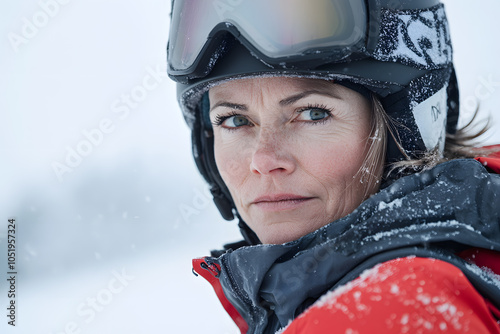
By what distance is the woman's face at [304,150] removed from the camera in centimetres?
164

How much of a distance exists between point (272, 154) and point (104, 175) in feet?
22.7

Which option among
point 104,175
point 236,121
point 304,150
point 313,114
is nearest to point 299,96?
point 313,114

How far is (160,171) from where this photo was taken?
8516 mm

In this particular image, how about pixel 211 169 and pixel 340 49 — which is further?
pixel 211 169

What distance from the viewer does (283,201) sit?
1690 mm

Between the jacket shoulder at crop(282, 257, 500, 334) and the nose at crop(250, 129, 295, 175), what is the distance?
2.06 feet

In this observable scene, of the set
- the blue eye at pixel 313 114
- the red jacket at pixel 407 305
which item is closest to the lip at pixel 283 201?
the blue eye at pixel 313 114

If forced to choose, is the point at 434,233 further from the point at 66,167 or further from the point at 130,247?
the point at 66,167

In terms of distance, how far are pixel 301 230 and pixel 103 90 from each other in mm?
8719

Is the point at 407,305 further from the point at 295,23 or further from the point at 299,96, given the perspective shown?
the point at 295,23

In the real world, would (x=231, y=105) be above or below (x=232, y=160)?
above

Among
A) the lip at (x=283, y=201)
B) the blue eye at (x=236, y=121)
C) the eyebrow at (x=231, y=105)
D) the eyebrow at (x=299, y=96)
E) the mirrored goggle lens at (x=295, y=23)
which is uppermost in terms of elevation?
the mirrored goggle lens at (x=295, y=23)

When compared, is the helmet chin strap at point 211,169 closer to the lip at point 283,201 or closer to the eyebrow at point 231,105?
the eyebrow at point 231,105

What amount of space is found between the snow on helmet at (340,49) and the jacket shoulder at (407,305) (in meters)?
0.76
